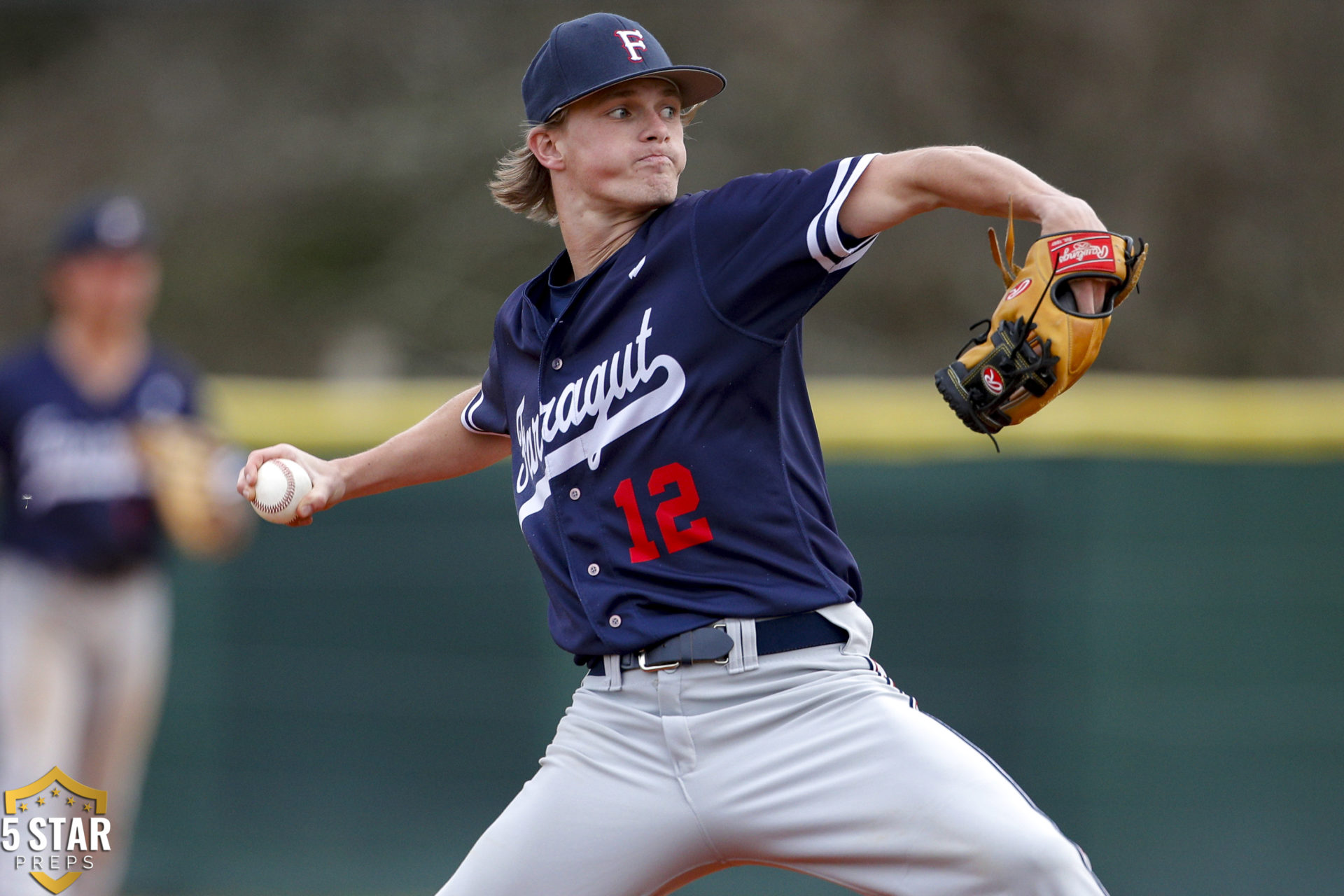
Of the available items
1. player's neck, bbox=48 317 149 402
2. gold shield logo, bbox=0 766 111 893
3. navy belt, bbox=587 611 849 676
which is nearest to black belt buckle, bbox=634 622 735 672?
navy belt, bbox=587 611 849 676

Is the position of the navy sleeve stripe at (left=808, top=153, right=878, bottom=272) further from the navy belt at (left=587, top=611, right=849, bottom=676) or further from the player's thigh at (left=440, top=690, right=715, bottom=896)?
the player's thigh at (left=440, top=690, right=715, bottom=896)

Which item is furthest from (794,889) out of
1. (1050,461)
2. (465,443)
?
(465,443)

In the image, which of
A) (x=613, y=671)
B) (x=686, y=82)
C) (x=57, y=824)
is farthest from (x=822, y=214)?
(x=57, y=824)

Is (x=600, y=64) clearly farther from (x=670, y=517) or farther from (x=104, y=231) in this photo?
(x=104, y=231)

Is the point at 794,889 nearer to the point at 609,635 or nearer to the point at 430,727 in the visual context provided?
the point at 430,727

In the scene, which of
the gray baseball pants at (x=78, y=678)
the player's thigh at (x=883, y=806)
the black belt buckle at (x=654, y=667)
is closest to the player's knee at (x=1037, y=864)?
the player's thigh at (x=883, y=806)

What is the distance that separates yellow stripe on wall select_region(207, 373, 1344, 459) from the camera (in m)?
5.68

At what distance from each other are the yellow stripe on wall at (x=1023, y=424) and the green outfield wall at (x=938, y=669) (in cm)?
6

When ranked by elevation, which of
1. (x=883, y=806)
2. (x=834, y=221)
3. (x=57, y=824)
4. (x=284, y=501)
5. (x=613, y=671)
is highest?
(x=834, y=221)

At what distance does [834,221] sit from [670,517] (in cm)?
57

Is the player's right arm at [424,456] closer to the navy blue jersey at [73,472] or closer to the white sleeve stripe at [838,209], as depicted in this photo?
the white sleeve stripe at [838,209]

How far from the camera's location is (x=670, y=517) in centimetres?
261

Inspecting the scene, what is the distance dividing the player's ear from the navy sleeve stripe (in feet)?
2.15

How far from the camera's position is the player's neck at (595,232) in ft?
9.32
